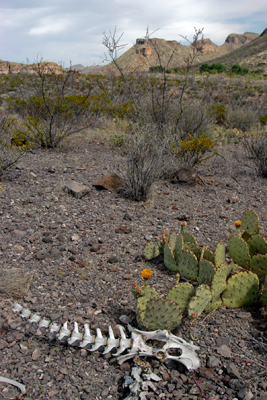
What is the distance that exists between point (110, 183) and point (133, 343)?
3.30m

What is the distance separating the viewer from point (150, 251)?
316 centimetres

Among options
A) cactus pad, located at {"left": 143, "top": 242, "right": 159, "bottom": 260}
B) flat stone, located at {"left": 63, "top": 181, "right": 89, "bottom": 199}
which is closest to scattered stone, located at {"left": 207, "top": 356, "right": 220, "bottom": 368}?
cactus pad, located at {"left": 143, "top": 242, "right": 159, "bottom": 260}

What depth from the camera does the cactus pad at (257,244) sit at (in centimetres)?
280

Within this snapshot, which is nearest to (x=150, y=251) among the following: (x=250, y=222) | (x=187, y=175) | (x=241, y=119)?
(x=250, y=222)

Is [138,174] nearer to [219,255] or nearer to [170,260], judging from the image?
[170,260]

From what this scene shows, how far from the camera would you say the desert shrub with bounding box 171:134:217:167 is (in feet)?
18.7

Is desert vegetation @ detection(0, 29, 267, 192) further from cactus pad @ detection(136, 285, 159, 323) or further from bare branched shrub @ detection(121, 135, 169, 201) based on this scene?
cactus pad @ detection(136, 285, 159, 323)

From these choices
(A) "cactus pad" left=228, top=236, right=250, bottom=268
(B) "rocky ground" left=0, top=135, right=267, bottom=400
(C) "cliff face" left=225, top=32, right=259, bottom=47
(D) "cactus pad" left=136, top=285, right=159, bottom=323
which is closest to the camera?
(B) "rocky ground" left=0, top=135, right=267, bottom=400

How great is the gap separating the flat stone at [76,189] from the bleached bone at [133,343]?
2621mm

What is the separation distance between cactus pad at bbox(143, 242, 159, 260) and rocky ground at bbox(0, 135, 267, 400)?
84mm

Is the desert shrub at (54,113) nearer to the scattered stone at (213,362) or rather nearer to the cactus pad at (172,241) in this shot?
the cactus pad at (172,241)

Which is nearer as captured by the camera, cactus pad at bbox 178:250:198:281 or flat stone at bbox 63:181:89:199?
cactus pad at bbox 178:250:198:281

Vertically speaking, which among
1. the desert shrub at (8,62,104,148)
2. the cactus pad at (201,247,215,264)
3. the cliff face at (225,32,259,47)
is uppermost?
the cliff face at (225,32,259,47)

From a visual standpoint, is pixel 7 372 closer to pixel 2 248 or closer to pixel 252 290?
pixel 2 248
